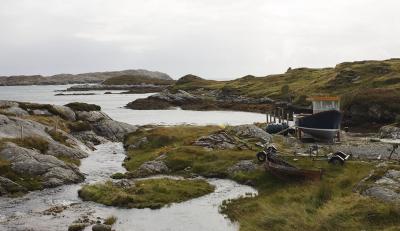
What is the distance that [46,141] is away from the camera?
201 ft

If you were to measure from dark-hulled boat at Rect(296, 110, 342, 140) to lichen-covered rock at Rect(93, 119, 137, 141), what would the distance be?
35.2m

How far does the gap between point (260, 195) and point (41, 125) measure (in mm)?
41276


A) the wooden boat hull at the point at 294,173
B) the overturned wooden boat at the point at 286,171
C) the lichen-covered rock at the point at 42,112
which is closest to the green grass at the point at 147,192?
the overturned wooden boat at the point at 286,171

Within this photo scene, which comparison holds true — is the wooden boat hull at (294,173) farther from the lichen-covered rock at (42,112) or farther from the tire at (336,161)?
the lichen-covered rock at (42,112)

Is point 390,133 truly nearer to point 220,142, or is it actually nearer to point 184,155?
point 220,142

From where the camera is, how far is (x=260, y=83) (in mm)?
197750

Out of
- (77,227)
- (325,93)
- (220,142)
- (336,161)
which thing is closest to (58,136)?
(220,142)

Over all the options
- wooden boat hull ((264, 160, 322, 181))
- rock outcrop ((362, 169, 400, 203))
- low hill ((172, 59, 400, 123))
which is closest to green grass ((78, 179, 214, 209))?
wooden boat hull ((264, 160, 322, 181))

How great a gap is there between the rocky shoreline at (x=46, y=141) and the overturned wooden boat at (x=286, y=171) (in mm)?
20889

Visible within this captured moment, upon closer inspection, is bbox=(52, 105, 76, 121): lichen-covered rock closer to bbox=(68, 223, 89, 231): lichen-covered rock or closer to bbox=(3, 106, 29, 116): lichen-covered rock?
bbox=(3, 106, 29, 116): lichen-covered rock

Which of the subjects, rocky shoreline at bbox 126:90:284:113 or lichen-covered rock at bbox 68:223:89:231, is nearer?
lichen-covered rock at bbox 68:223:89:231

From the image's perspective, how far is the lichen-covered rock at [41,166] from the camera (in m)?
48.7

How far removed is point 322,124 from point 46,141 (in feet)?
123

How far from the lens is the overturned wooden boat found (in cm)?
4253
